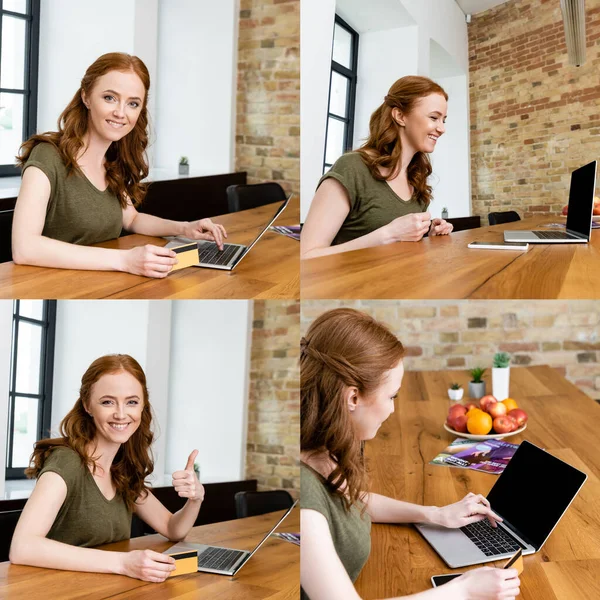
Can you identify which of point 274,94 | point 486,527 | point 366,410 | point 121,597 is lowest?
point 121,597

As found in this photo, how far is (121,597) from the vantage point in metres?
1.42

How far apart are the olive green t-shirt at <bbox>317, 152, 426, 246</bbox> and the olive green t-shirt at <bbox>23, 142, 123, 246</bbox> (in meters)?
0.46

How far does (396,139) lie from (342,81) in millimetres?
146

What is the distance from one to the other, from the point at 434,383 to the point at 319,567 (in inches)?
79.7

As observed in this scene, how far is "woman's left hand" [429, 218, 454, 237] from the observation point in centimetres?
142

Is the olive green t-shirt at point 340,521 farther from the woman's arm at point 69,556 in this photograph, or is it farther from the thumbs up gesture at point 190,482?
the thumbs up gesture at point 190,482

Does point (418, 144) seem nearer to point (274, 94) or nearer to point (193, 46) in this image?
point (274, 94)

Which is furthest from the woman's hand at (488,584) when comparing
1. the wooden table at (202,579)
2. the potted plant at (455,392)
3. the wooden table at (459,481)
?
the potted plant at (455,392)

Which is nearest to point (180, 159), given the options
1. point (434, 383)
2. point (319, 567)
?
Result: point (319, 567)

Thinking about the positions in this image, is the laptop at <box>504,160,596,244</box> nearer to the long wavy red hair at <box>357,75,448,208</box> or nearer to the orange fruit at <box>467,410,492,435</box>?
the long wavy red hair at <box>357,75,448,208</box>

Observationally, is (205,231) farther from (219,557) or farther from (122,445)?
(219,557)

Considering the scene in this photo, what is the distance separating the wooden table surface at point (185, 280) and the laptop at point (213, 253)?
0.02 meters

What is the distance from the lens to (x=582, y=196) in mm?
1532

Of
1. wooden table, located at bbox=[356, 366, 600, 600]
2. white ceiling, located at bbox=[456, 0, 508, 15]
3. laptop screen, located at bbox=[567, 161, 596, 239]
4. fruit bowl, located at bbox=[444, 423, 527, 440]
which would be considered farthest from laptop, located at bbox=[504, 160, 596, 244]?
fruit bowl, located at bbox=[444, 423, 527, 440]
